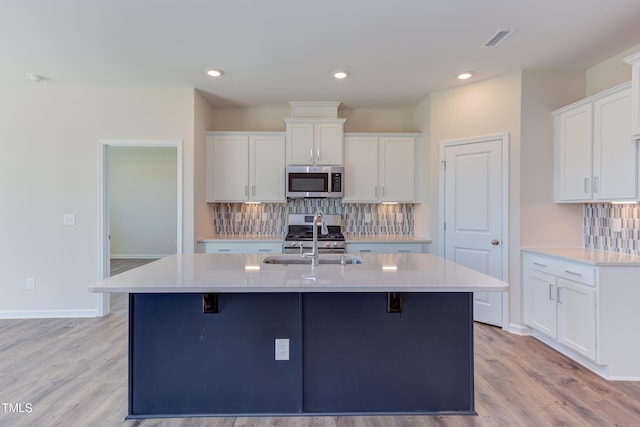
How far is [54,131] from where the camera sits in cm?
372

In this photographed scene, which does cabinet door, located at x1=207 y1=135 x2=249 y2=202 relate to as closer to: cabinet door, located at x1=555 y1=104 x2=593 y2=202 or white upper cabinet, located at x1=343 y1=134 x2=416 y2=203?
white upper cabinet, located at x1=343 y1=134 x2=416 y2=203

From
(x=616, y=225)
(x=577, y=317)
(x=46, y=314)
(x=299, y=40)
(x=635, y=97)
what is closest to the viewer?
(x=635, y=97)

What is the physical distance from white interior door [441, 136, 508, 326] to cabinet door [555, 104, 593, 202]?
47cm

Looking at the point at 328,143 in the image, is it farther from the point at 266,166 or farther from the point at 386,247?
the point at 386,247

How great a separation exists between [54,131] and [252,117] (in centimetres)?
224

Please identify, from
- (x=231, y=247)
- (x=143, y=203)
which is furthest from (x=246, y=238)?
(x=143, y=203)

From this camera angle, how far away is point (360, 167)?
4.30m

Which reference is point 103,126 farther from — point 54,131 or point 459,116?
point 459,116

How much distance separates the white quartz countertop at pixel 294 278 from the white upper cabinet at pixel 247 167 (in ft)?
6.58

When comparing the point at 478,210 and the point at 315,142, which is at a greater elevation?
the point at 315,142

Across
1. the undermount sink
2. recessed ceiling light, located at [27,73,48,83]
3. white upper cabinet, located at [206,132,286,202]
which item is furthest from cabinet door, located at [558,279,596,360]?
recessed ceiling light, located at [27,73,48,83]

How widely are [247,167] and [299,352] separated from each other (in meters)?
2.81

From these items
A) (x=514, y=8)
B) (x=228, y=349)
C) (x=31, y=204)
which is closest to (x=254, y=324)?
(x=228, y=349)

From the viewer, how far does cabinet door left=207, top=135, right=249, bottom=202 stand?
426 cm
